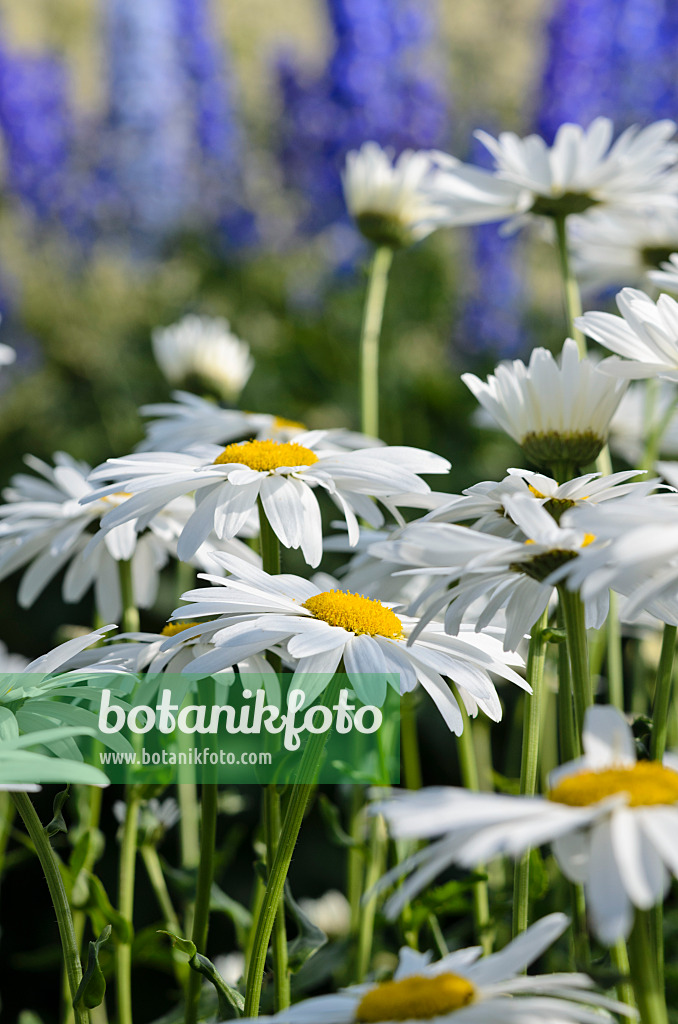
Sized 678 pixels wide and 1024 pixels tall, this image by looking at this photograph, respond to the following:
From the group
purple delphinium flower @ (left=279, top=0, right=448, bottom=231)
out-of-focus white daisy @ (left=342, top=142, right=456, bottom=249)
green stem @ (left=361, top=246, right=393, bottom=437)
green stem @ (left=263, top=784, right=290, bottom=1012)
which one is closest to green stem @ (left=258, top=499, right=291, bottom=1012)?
green stem @ (left=263, top=784, right=290, bottom=1012)

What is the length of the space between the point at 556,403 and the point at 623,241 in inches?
16.6

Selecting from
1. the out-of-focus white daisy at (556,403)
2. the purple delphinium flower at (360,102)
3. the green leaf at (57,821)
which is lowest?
the green leaf at (57,821)

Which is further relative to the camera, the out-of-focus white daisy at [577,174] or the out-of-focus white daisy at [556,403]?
the out-of-focus white daisy at [577,174]

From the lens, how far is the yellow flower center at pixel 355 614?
46 cm

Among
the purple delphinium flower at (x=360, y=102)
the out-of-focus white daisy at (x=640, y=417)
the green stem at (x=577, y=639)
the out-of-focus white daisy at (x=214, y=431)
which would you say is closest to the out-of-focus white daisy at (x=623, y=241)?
the out-of-focus white daisy at (x=640, y=417)

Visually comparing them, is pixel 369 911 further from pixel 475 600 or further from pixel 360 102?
pixel 360 102

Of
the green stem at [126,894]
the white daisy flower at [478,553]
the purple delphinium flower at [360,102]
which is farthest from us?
the purple delphinium flower at [360,102]

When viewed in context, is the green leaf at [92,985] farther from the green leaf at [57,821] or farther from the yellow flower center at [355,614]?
the yellow flower center at [355,614]

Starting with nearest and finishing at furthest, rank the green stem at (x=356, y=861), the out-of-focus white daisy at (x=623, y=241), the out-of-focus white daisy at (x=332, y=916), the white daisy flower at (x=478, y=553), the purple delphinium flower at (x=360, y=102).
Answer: the white daisy flower at (x=478, y=553), the green stem at (x=356, y=861), the out-of-focus white daisy at (x=623, y=241), the out-of-focus white daisy at (x=332, y=916), the purple delphinium flower at (x=360, y=102)

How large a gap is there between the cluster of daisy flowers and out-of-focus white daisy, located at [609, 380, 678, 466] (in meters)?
0.01

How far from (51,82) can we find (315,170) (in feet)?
3.17

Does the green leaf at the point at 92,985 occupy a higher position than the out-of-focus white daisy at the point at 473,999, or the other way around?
the out-of-focus white daisy at the point at 473,999

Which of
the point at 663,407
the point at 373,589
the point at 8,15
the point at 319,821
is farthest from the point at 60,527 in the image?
the point at 8,15

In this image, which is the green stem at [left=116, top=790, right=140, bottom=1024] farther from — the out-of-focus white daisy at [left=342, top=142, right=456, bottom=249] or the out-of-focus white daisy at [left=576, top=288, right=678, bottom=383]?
the out-of-focus white daisy at [left=342, top=142, right=456, bottom=249]
